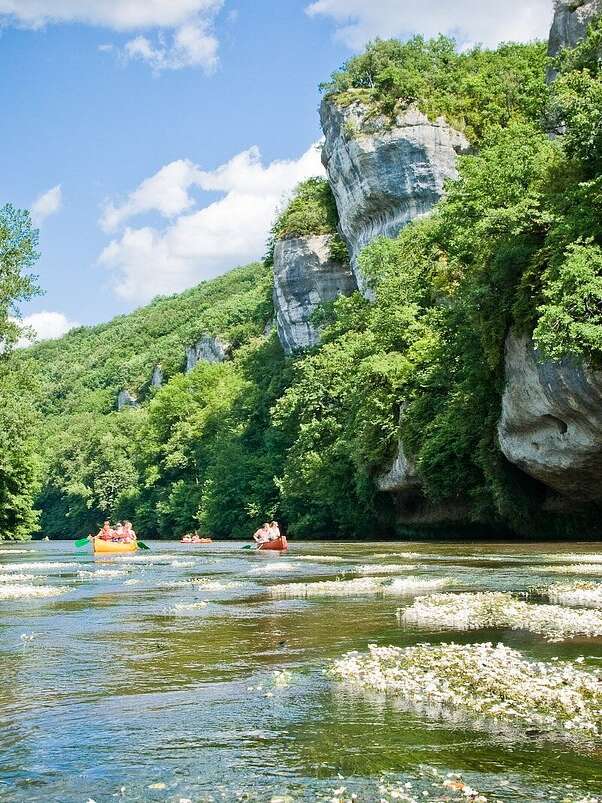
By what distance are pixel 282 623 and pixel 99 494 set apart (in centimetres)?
9815

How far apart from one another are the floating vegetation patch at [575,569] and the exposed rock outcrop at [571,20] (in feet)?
98.7

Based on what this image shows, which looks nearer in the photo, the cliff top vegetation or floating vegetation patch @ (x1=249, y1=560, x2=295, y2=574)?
floating vegetation patch @ (x1=249, y1=560, x2=295, y2=574)

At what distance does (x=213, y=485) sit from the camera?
80938mm

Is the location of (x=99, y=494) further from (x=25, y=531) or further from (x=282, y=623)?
(x=282, y=623)

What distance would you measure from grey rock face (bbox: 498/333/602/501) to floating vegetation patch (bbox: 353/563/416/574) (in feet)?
29.1

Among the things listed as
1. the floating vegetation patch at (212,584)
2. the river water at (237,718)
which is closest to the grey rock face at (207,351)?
the floating vegetation patch at (212,584)

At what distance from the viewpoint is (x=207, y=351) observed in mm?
125875

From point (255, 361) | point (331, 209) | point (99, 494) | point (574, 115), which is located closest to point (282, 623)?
point (574, 115)

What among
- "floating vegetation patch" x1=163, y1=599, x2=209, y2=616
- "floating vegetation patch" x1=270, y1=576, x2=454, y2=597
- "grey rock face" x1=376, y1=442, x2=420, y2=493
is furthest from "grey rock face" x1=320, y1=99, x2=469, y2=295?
"floating vegetation patch" x1=163, y1=599, x2=209, y2=616

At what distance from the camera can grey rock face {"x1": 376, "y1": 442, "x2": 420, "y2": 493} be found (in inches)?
1927

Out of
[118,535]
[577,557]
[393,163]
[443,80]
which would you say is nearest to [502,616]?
[577,557]

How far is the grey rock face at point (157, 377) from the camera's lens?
470ft

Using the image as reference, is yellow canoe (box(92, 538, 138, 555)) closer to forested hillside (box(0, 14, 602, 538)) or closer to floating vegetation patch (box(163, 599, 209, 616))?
forested hillside (box(0, 14, 602, 538))

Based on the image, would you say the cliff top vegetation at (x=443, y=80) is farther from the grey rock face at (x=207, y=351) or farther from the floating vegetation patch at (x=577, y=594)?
the floating vegetation patch at (x=577, y=594)
